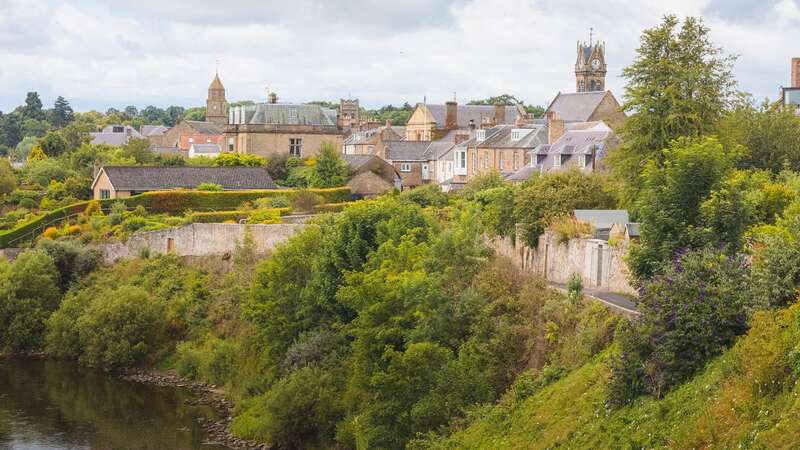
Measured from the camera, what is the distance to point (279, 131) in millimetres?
89438

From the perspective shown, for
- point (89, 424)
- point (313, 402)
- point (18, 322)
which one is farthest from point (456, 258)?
point (18, 322)

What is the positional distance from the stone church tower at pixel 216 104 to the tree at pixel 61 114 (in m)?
41.5

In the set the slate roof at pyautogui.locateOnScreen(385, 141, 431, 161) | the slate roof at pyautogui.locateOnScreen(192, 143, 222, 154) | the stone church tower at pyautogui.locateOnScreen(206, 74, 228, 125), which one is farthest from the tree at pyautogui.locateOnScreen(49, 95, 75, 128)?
the slate roof at pyautogui.locateOnScreen(385, 141, 431, 161)

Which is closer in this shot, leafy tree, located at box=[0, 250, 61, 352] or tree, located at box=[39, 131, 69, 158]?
leafy tree, located at box=[0, 250, 61, 352]

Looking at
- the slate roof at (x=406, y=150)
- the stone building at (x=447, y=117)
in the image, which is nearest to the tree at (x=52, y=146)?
the slate roof at (x=406, y=150)

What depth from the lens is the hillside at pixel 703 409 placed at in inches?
805

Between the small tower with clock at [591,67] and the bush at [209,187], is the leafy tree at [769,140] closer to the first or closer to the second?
the bush at [209,187]

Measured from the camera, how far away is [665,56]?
40312 millimetres

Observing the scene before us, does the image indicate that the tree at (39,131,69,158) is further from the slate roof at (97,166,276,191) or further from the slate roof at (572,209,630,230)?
the slate roof at (572,209,630,230)

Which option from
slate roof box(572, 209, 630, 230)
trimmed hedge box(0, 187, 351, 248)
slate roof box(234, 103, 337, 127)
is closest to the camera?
slate roof box(572, 209, 630, 230)

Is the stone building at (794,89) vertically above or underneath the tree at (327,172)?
above

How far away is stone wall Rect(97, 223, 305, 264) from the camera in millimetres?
Answer: 56688

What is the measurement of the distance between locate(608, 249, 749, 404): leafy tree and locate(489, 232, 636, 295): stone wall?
5225mm

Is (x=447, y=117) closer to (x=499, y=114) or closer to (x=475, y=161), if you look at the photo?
(x=499, y=114)
